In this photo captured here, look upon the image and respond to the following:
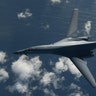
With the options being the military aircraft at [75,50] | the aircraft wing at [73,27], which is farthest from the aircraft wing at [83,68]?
the aircraft wing at [73,27]

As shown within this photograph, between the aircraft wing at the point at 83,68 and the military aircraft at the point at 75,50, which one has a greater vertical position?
the military aircraft at the point at 75,50

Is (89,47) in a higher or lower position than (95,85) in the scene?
higher

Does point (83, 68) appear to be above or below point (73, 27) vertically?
below

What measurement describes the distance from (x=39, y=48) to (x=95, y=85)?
20.8 m

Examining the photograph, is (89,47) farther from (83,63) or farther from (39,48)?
(39,48)

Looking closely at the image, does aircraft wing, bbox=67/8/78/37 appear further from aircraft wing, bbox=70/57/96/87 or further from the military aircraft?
aircraft wing, bbox=70/57/96/87

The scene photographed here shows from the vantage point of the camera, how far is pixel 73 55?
122 metres

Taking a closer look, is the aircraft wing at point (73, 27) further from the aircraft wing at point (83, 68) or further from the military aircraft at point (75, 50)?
the aircraft wing at point (83, 68)

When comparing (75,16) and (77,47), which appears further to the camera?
(75,16)

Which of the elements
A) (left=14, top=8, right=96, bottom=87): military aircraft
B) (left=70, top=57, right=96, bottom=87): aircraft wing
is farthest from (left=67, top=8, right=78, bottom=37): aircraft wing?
(left=70, top=57, right=96, bottom=87): aircraft wing

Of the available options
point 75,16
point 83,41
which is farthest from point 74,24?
point 83,41

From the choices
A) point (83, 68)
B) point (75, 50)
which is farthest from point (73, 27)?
point (83, 68)

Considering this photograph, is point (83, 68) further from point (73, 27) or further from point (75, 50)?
point (73, 27)

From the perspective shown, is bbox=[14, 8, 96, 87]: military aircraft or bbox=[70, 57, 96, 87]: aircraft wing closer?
bbox=[14, 8, 96, 87]: military aircraft
